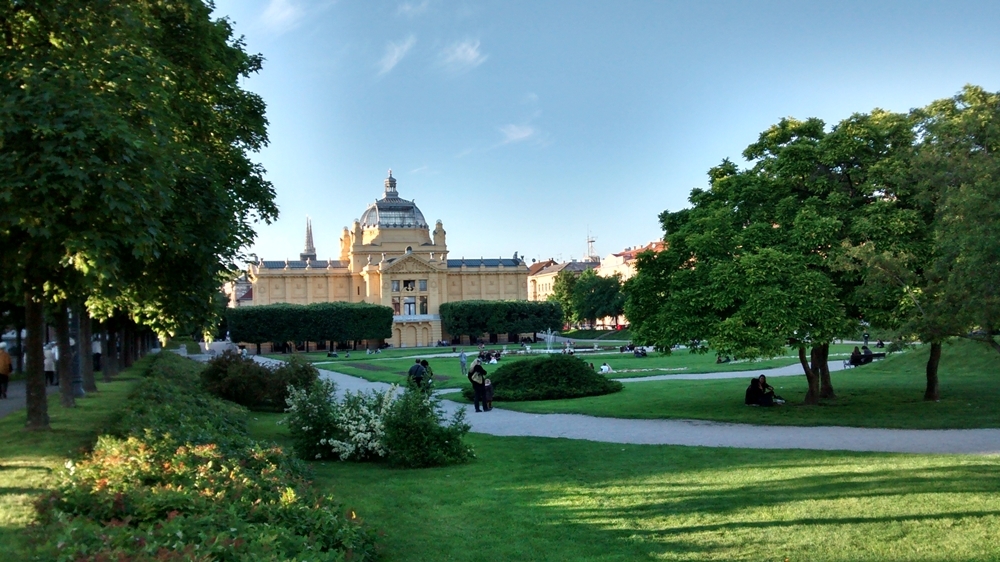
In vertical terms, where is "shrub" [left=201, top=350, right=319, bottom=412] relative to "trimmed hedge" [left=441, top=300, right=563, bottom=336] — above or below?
below

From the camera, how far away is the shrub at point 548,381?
2702 centimetres

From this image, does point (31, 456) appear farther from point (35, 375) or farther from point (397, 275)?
point (397, 275)

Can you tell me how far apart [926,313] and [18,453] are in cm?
1522

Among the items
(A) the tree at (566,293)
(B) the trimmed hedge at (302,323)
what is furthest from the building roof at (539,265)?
(B) the trimmed hedge at (302,323)

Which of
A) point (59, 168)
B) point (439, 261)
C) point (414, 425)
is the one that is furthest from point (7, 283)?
point (439, 261)

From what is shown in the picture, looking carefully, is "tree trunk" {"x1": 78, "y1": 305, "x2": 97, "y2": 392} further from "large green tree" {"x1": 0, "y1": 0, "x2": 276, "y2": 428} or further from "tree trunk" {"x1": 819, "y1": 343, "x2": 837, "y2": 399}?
"tree trunk" {"x1": 819, "y1": 343, "x2": 837, "y2": 399}

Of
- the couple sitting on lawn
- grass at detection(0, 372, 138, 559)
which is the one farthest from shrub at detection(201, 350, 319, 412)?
the couple sitting on lawn

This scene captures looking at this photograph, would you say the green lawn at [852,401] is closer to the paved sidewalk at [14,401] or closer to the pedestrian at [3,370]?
the paved sidewalk at [14,401]

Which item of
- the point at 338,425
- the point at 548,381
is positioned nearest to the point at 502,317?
the point at 548,381

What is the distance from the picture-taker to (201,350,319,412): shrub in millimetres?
25172

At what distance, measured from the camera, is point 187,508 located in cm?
703

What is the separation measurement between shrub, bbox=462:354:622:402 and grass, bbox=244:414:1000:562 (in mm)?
12281

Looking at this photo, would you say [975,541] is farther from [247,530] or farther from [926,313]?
[926,313]

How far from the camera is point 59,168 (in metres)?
10.8
